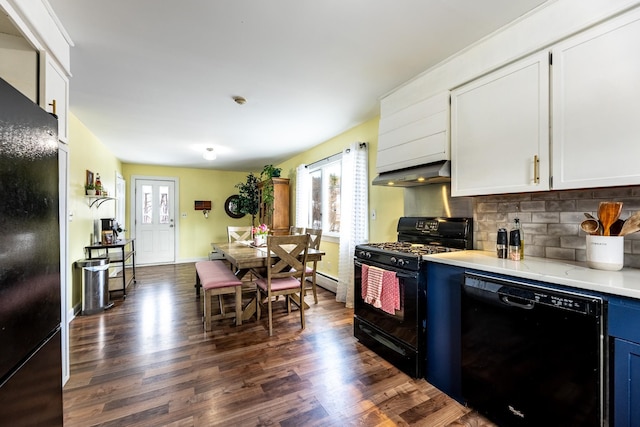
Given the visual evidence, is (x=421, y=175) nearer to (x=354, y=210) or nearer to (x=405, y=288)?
(x=405, y=288)

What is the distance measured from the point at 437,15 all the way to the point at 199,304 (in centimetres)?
379

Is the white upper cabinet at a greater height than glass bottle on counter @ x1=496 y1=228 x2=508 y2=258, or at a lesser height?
greater

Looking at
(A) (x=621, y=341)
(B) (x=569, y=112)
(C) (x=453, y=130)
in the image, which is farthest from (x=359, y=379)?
(B) (x=569, y=112)

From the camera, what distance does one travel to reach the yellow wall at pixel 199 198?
6770 mm

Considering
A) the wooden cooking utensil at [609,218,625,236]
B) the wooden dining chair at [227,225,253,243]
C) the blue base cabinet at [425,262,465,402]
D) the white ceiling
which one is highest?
the white ceiling

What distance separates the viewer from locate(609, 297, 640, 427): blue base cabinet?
1096 millimetres

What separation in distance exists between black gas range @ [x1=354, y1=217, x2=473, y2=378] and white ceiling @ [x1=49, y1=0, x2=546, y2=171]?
1.36 m

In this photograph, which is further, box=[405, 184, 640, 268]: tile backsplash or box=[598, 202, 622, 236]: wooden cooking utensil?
box=[405, 184, 640, 268]: tile backsplash

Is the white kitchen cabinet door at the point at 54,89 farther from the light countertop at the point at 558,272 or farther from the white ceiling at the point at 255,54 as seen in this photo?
the light countertop at the point at 558,272

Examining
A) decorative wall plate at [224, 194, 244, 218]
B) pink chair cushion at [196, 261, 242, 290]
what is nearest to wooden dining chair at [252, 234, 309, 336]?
pink chair cushion at [196, 261, 242, 290]

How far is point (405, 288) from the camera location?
2.01 m

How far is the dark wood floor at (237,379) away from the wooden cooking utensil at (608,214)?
49.4 inches

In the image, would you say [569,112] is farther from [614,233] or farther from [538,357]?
[538,357]

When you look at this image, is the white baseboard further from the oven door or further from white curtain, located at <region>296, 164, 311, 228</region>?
the oven door
